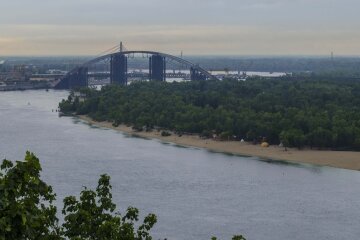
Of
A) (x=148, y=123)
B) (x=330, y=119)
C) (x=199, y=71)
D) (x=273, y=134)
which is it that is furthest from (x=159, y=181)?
(x=199, y=71)

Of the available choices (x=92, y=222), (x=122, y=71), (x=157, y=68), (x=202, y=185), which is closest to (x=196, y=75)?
(x=157, y=68)

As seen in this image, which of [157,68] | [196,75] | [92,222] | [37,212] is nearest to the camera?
[37,212]

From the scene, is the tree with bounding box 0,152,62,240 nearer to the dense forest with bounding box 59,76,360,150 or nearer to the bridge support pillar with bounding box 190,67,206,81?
the dense forest with bounding box 59,76,360,150

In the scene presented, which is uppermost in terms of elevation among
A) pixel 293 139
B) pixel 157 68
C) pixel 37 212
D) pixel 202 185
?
pixel 37 212

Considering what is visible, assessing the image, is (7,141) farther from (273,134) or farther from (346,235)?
(346,235)

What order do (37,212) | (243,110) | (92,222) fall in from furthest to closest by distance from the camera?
(243,110), (92,222), (37,212)

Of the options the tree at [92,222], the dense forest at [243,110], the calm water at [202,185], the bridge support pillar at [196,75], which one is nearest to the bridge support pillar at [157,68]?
the bridge support pillar at [196,75]

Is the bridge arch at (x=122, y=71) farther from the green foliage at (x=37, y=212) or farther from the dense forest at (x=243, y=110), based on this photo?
the green foliage at (x=37, y=212)

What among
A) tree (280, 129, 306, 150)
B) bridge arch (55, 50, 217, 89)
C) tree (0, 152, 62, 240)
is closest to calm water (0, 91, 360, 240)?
tree (280, 129, 306, 150)

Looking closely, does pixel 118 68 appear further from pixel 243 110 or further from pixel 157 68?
pixel 243 110
